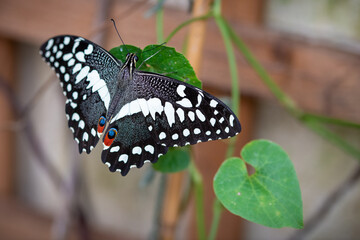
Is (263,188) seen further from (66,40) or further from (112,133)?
(66,40)

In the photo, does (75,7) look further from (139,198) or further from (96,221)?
(96,221)

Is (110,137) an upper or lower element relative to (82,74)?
lower

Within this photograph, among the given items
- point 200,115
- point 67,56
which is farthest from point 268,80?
point 67,56

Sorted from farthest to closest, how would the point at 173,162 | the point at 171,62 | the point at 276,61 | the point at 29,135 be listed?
the point at 29,135 → the point at 276,61 → the point at 173,162 → the point at 171,62

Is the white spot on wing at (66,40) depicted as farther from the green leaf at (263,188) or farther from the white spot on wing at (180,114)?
the green leaf at (263,188)

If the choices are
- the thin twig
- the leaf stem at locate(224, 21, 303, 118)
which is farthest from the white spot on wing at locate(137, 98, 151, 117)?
the thin twig

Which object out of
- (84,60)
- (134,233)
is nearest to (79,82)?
(84,60)
